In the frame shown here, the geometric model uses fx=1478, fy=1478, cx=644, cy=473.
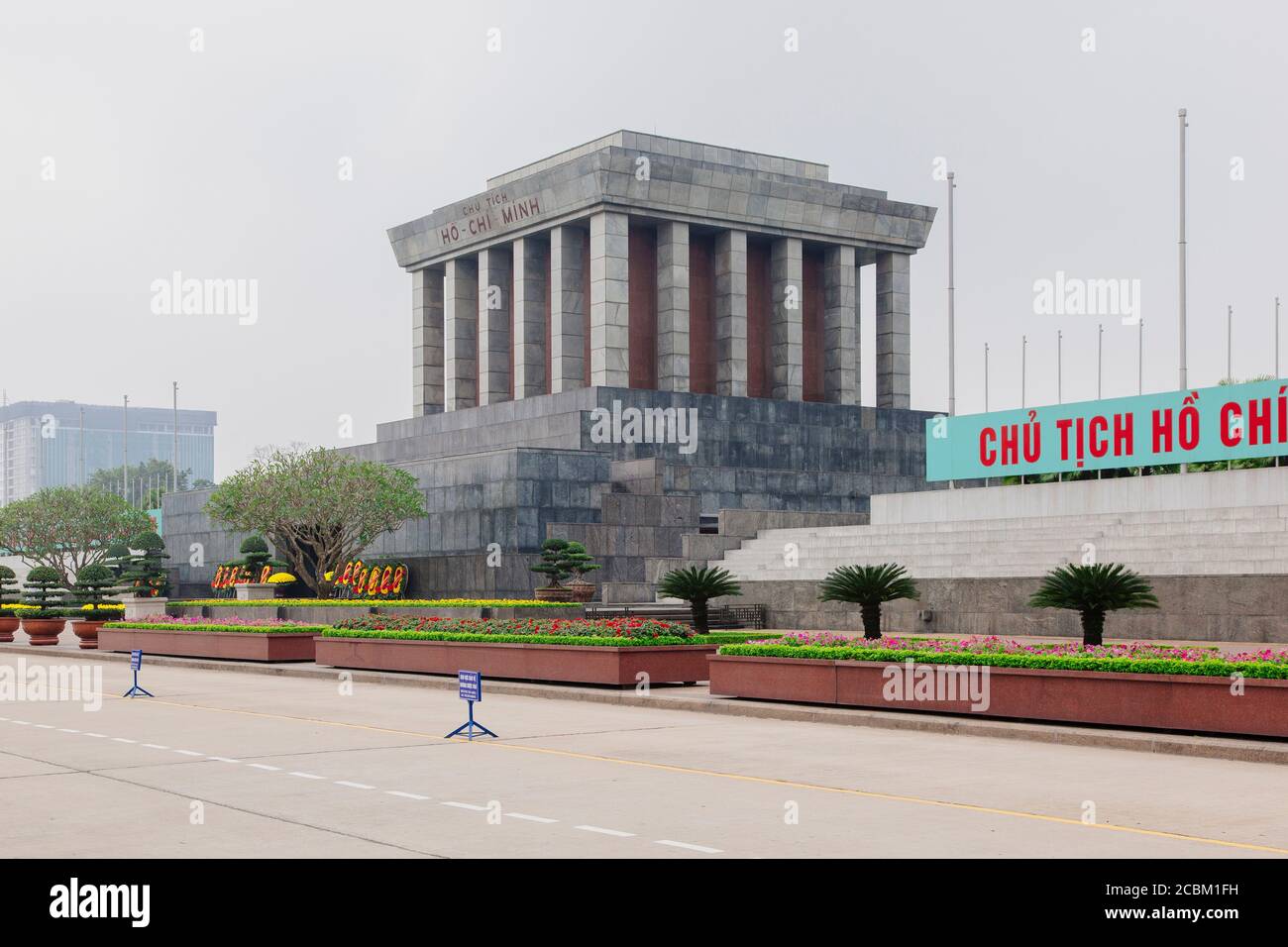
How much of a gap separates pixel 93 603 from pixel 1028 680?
127 feet

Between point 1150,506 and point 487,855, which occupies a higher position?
point 1150,506

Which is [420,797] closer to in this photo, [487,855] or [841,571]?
[487,855]

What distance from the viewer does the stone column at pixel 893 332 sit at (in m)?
74.2

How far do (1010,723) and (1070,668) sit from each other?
108 centimetres

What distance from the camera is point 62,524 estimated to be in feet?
277

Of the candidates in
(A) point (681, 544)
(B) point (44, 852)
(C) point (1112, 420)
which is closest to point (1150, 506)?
(C) point (1112, 420)

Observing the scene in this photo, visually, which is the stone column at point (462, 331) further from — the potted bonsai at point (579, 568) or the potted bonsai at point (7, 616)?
the potted bonsai at point (579, 568)

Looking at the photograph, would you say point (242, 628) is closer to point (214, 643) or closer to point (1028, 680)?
point (214, 643)

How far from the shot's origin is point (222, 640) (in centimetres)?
3791

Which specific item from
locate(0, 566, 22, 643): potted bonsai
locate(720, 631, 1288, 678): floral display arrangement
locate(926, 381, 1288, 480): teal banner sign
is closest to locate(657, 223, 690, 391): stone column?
locate(926, 381, 1288, 480): teal banner sign

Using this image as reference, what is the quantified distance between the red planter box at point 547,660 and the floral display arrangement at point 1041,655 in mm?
2800

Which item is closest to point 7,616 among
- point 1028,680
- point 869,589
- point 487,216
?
point 487,216

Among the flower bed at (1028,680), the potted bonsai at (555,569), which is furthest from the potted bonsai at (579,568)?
the flower bed at (1028,680)

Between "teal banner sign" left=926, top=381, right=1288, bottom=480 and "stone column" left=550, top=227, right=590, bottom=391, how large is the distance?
22304mm
